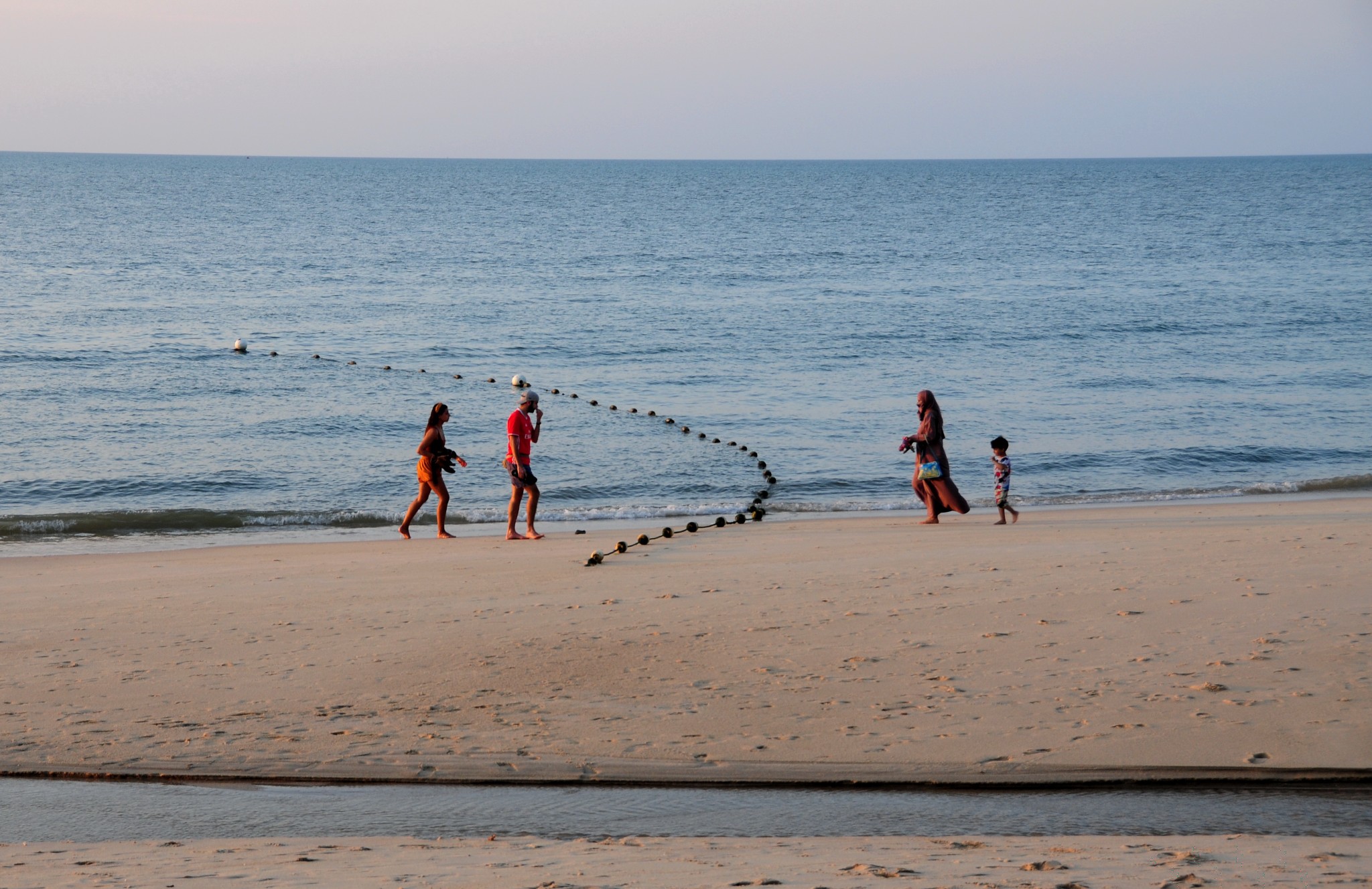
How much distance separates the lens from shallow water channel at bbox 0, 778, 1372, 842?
526cm

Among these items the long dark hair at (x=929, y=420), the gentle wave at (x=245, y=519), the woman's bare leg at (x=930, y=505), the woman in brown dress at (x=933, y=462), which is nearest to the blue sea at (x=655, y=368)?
the gentle wave at (x=245, y=519)

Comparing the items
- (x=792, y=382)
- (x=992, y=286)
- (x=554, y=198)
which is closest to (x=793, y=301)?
(x=992, y=286)

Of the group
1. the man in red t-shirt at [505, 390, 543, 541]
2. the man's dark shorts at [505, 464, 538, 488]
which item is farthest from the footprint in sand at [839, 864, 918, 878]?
the man's dark shorts at [505, 464, 538, 488]

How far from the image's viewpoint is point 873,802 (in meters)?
5.64

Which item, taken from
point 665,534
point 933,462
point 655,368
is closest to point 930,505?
point 933,462

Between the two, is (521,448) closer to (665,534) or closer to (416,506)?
(416,506)

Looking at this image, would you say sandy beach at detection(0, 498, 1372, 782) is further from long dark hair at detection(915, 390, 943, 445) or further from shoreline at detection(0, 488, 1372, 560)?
shoreline at detection(0, 488, 1372, 560)

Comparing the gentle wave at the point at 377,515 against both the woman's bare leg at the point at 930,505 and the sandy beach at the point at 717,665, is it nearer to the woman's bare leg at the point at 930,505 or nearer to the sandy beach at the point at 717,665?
the woman's bare leg at the point at 930,505

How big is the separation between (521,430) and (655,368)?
50.2 feet

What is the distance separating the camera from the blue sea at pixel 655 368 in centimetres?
1719

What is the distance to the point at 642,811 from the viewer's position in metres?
5.58

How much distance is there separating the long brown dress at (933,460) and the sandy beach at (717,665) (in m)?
1.75

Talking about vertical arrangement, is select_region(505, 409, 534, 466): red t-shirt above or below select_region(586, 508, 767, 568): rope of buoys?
above

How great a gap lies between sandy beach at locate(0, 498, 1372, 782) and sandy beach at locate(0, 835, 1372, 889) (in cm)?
90
